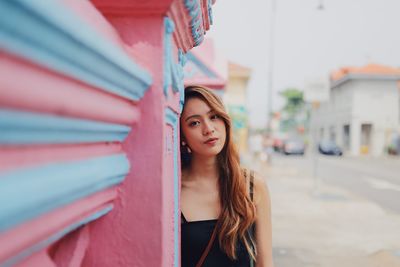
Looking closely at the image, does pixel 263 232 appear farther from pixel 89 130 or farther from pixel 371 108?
pixel 371 108

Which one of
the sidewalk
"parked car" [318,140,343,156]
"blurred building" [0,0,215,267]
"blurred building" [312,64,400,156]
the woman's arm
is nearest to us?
"blurred building" [0,0,215,267]

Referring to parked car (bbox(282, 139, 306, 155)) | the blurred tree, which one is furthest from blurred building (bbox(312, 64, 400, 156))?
the blurred tree

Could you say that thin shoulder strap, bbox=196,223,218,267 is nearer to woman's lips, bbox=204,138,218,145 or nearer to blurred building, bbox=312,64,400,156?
woman's lips, bbox=204,138,218,145

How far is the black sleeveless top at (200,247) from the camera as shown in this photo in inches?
66.9

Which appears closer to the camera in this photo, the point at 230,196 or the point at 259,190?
the point at 230,196

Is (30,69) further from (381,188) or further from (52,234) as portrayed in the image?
(381,188)

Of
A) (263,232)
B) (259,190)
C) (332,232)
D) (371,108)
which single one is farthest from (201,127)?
(371,108)

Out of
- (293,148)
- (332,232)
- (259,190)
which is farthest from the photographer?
(293,148)

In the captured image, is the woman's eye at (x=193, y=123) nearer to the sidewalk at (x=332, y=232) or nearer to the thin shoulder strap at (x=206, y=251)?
the thin shoulder strap at (x=206, y=251)

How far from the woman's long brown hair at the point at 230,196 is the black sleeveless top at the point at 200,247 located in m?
0.03

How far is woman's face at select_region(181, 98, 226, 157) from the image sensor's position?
1684 millimetres

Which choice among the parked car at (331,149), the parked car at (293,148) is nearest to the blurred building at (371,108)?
the parked car at (331,149)

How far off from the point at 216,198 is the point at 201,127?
34cm

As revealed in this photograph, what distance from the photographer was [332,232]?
5.89 m
